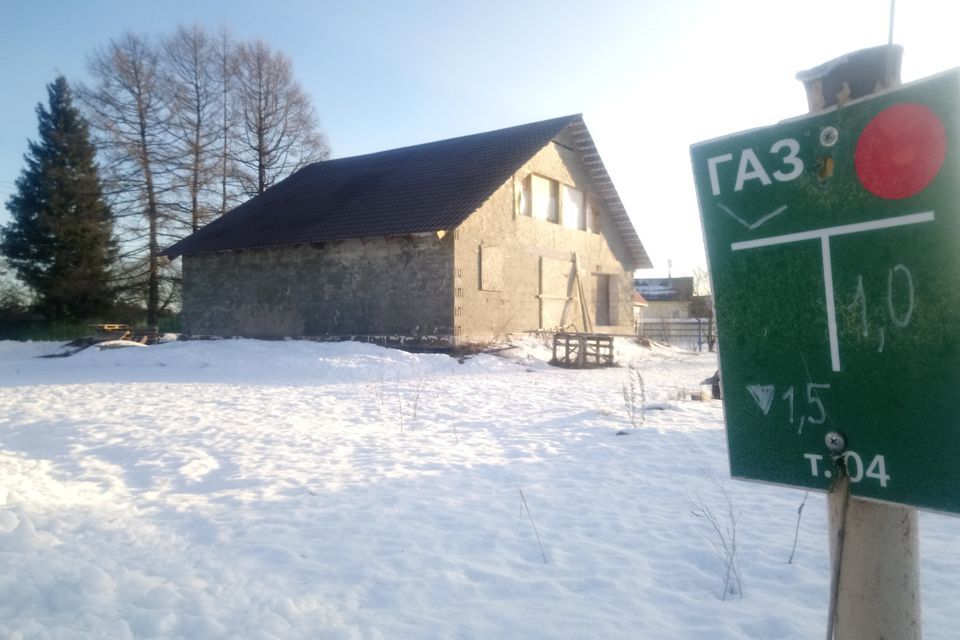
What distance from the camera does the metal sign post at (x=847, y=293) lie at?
1183mm

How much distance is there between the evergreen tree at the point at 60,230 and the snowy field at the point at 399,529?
23.6 meters

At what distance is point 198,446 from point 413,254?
10326 mm

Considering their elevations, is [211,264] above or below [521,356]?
above

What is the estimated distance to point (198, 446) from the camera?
21.3ft

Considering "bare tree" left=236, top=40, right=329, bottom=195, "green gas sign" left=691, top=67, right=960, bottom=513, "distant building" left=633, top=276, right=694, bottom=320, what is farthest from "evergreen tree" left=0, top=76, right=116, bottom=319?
"distant building" left=633, top=276, right=694, bottom=320

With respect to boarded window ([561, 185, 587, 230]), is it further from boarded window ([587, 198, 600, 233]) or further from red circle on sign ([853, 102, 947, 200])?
red circle on sign ([853, 102, 947, 200])

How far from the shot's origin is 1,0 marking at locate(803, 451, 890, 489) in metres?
1.26

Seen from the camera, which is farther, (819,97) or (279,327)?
(279,327)

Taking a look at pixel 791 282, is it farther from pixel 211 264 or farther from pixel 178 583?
pixel 211 264

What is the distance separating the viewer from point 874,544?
1341 mm

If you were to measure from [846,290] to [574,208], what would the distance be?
19818 millimetres

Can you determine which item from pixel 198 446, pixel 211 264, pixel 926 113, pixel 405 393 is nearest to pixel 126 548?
pixel 198 446

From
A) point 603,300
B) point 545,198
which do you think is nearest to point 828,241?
point 545,198

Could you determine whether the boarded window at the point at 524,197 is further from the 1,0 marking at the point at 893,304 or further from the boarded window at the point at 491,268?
the 1,0 marking at the point at 893,304
